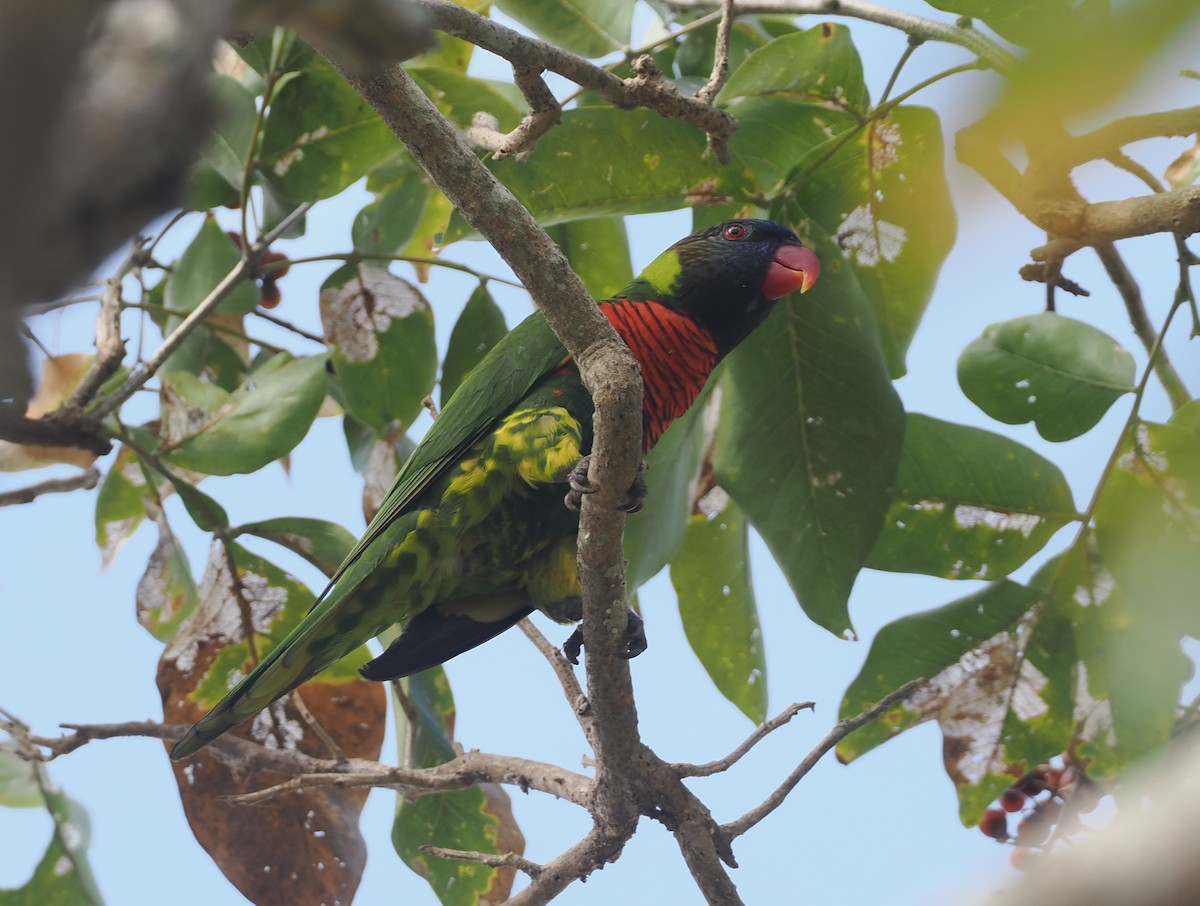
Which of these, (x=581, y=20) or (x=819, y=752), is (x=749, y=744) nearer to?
(x=819, y=752)

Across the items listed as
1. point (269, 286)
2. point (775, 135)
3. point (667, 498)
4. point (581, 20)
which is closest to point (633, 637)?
point (667, 498)

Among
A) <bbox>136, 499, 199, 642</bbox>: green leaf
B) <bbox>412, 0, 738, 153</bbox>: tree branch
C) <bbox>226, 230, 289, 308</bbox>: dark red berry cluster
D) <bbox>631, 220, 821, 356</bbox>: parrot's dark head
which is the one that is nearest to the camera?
<bbox>412, 0, 738, 153</bbox>: tree branch

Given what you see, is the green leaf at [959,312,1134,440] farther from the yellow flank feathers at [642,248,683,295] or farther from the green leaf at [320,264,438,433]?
the green leaf at [320,264,438,433]

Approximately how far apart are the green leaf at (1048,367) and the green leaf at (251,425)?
155cm

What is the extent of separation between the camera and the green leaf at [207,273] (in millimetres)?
3186

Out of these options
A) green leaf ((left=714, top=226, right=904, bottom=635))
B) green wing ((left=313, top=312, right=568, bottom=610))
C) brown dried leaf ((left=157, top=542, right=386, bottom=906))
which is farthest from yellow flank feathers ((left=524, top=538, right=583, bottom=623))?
brown dried leaf ((left=157, top=542, right=386, bottom=906))

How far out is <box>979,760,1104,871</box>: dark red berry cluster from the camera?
7.58ft

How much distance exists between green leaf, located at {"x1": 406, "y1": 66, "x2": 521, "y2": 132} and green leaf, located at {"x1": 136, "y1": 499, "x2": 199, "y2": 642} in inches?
51.9

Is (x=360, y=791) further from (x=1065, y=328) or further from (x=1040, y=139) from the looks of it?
(x=1040, y=139)

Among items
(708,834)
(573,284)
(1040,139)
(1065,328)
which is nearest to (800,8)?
(1065,328)

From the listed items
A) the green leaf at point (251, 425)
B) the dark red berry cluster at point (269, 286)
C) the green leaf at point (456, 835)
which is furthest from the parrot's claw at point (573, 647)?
the dark red berry cluster at point (269, 286)

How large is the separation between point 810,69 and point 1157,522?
1.24 meters

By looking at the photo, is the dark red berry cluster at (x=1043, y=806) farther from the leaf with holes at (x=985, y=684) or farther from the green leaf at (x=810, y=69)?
the green leaf at (x=810, y=69)

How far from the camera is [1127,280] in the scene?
8.20 feet
